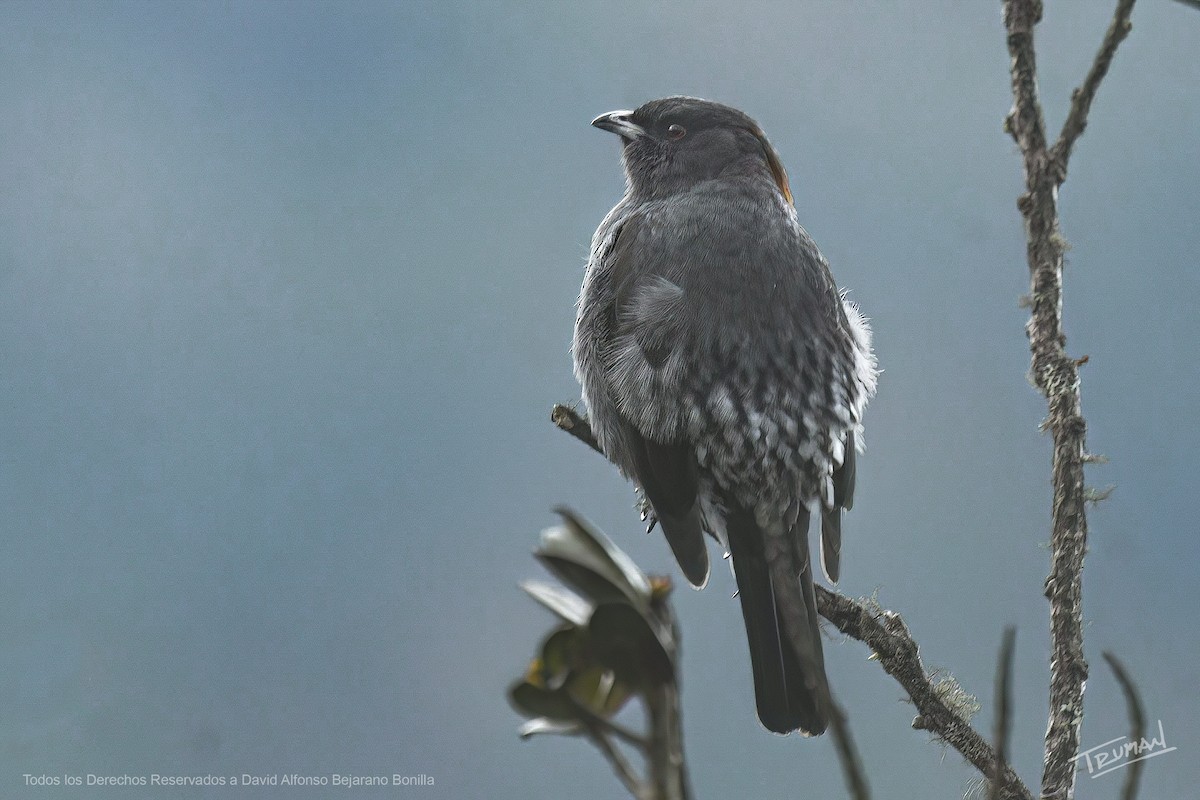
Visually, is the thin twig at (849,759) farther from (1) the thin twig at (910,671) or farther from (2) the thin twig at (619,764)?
(1) the thin twig at (910,671)

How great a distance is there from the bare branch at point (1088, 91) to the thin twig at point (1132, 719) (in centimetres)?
100

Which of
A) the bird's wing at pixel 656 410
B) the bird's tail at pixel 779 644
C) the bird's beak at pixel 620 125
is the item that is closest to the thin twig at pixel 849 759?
the bird's tail at pixel 779 644

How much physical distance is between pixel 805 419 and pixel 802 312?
0.90 feet

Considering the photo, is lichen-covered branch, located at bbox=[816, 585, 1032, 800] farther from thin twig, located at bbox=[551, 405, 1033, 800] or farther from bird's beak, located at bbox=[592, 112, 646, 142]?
bird's beak, located at bbox=[592, 112, 646, 142]

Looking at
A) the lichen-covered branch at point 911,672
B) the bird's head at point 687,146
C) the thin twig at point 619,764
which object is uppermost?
the bird's head at point 687,146

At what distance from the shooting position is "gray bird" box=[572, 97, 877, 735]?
254 cm

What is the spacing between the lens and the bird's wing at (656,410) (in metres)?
2.66

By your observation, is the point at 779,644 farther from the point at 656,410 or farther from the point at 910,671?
the point at 656,410

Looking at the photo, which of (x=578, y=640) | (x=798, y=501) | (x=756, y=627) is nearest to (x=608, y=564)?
(x=578, y=640)

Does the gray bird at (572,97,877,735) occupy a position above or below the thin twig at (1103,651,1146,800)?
above

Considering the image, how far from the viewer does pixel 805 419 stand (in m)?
2.63

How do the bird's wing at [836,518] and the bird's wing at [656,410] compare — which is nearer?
the bird's wing at [656,410]

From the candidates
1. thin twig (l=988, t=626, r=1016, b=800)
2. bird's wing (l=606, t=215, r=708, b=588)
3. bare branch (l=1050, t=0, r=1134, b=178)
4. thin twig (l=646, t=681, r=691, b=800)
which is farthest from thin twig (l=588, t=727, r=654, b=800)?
bird's wing (l=606, t=215, r=708, b=588)

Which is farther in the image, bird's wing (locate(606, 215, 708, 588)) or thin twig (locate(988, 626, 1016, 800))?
bird's wing (locate(606, 215, 708, 588))
